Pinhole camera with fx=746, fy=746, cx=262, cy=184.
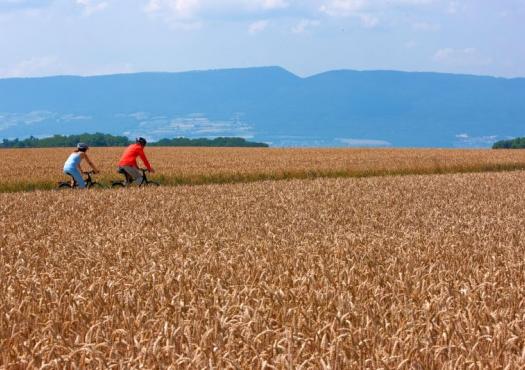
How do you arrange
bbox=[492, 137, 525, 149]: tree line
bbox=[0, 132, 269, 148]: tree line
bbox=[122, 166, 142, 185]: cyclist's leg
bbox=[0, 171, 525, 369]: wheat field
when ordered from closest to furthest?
bbox=[0, 171, 525, 369]: wheat field, bbox=[122, 166, 142, 185]: cyclist's leg, bbox=[492, 137, 525, 149]: tree line, bbox=[0, 132, 269, 148]: tree line

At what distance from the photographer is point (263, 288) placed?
263 inches

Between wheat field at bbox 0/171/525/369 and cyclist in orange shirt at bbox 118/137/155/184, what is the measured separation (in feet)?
15.4

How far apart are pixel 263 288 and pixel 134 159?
1592 centimetres

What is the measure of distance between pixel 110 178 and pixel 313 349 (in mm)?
26406

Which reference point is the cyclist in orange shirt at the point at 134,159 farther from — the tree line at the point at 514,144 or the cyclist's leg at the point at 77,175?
the tree line at the point at 514,144

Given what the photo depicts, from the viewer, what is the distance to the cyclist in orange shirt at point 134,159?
21.3 m

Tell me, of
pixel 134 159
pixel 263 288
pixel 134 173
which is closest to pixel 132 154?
pixel 134 159

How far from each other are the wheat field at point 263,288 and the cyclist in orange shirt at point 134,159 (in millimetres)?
4706

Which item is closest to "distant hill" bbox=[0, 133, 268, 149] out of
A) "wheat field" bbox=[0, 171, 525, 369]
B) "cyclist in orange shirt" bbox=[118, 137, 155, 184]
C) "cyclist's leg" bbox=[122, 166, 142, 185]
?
"cyclist's leg" bbox=[122, 166, 142, 185]

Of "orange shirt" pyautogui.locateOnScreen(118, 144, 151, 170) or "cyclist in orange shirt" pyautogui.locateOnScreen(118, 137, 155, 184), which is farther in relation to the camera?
"orange shirt" pyautogui.locateOnScreen(118, 144, 151, 170)

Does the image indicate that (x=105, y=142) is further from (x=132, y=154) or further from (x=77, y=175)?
(x=77, y=175)

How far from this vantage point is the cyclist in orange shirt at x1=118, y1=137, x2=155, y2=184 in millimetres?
21266

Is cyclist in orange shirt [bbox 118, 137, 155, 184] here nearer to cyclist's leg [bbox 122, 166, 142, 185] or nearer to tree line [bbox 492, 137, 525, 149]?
cyclist's leg [bbox 122, 166, 142, 185]

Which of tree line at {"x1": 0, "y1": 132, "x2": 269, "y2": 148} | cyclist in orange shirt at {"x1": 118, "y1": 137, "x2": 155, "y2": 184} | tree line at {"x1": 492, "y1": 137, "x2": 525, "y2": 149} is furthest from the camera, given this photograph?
tree line at {"x1": 0, "y1": 132, "x2": 269, "y2": 148}
